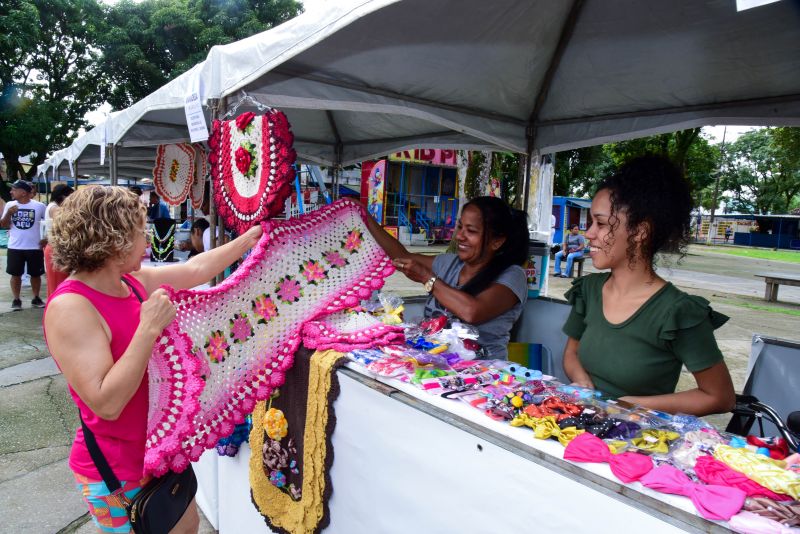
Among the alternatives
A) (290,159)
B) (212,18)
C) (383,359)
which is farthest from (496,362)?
(212,18)

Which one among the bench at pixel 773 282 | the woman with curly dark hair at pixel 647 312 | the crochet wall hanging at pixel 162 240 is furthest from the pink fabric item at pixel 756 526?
the bench at pixel 773 282

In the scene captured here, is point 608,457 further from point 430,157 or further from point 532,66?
point 430,157

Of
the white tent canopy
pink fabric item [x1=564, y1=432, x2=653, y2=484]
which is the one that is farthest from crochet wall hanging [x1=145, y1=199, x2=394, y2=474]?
pink fabric item [x1=564, y1=432, x2=653, y2=484]

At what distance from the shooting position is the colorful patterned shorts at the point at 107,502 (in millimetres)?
1550

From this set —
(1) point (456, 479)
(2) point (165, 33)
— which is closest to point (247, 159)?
(1) point (456, 479)

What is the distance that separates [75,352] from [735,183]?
60.3 meters

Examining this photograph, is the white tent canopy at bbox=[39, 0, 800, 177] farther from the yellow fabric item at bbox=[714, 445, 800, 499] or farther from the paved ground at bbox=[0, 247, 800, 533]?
the yellow fabric item at bbox=[714, 445, 800, 499]

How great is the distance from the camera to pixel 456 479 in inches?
48.9

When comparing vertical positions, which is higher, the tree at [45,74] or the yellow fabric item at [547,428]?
the tree at [45,74]

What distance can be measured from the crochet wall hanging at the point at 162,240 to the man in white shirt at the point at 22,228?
6.13ft

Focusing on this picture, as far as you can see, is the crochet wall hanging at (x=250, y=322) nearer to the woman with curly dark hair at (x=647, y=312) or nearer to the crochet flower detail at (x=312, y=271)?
the crochet flower detail at (x=312, y=271)

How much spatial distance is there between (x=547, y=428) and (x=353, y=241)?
1149mm

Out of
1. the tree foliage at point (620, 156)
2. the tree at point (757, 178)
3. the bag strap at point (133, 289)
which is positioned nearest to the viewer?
the bag strap at point (133, 289)

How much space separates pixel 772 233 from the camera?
41.2m
